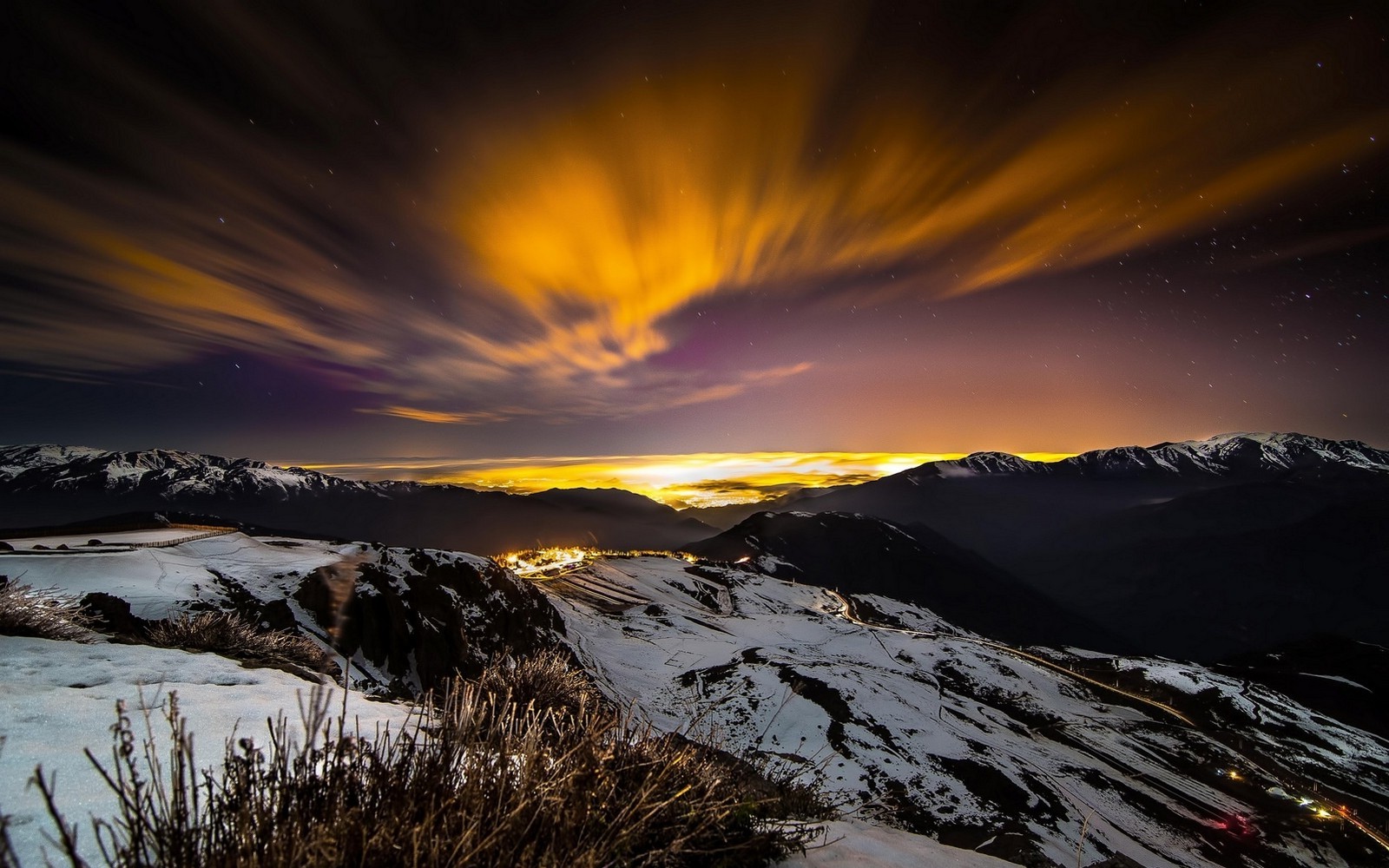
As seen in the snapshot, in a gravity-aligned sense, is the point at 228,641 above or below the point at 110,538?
below

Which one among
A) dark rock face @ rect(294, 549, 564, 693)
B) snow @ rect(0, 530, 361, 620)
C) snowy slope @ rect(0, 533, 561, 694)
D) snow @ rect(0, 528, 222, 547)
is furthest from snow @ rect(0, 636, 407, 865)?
snow @ rect(0, 528, 222, 547)

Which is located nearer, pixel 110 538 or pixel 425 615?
pixel 110 538

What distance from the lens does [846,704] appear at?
33.0 m

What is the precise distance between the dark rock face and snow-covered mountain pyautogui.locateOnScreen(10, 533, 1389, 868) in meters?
0.11

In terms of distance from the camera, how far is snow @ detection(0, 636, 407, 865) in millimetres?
2350

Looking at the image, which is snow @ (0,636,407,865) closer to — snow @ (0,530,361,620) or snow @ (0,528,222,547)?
snow @ (0,530,361,620)

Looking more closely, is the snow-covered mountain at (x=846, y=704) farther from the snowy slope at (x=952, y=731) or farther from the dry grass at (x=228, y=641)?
the dry grass at (x=228, y=641)

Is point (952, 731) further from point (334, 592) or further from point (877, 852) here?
point (877, 852)

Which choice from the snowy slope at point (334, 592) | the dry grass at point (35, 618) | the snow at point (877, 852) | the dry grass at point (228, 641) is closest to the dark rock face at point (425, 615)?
the snowy slope at point (334, 592)

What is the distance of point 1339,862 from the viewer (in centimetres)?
3103

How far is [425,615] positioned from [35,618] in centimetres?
2132

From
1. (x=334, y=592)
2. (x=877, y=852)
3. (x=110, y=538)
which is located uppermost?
(x=110, y=538)

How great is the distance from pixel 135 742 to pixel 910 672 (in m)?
50.0

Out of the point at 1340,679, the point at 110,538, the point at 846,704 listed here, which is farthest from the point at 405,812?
the point at 1340,679
